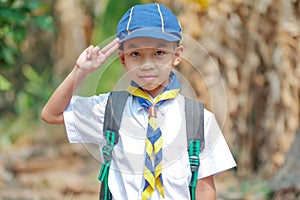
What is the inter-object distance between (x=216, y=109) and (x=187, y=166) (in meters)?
0.24

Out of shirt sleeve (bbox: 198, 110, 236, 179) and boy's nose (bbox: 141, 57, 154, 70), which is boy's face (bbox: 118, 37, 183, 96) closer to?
boy's nose (bbox: 141, 57, 154, 70)

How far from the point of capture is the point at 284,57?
5.36 meters

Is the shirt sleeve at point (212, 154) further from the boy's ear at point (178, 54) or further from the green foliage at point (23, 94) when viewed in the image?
the green foliage at point (23, 94)

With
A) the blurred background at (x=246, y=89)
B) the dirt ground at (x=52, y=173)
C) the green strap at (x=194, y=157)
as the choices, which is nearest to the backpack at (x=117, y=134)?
the green strap at (x=194, y=157)

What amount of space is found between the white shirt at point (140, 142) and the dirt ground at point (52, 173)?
110 inches

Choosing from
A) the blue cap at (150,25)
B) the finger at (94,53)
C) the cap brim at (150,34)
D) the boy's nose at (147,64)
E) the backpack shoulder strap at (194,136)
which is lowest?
the backpack shoulder strap at (194,136)

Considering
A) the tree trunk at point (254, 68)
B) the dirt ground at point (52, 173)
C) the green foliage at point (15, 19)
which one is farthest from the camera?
the dirt ground at point (52, 173)

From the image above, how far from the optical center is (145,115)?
91.0 inches

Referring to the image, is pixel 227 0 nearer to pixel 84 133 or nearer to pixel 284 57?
Answer: pixel 284 57

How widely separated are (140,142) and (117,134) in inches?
3.2

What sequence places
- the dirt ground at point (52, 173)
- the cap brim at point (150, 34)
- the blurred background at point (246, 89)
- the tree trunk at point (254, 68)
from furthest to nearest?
1. the dirt ground at point (52, 173)
2. the tree trunk at point (254, 68)
3. the blurred background at point (246, 89)
4. the cap brim at point (150, 34)

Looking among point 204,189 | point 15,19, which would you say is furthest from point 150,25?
point 15,19

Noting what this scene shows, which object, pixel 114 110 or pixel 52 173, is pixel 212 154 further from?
pixel 52 173

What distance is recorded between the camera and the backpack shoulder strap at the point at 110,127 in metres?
2.26
